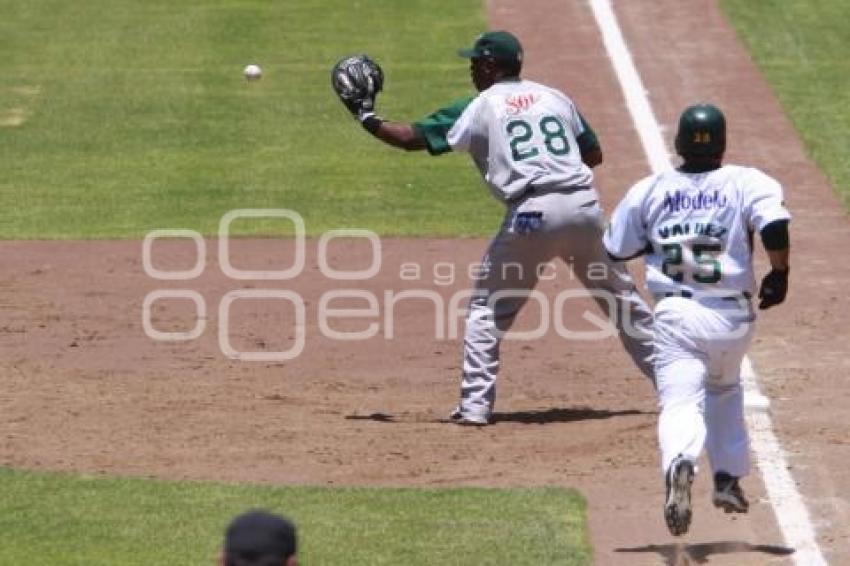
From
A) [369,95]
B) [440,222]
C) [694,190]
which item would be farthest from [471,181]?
[694,190]

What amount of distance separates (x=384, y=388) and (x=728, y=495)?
3.61m

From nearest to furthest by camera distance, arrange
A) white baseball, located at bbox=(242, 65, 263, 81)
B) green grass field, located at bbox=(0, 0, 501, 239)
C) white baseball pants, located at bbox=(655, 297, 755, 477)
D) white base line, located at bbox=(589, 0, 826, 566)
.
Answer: white baseball pants, located at bbox=(655, 297, 755, 477)
white base line, located at bbox=(589, 0, 826, 566)
green grass field, located at bbox=(0, 0, 501, 239)
white baseball, located at bbox=(242, 65, 263, 81)

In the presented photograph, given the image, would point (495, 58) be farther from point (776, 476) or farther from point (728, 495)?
point (728, 495)

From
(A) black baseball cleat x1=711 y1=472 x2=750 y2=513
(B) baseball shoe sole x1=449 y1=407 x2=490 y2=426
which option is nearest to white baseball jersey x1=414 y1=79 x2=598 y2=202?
(B) baseball shoe sole x1=449 y1=407 x2=490 y2=426

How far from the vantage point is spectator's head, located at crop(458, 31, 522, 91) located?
1130cm

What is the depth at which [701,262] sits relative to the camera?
350 inches

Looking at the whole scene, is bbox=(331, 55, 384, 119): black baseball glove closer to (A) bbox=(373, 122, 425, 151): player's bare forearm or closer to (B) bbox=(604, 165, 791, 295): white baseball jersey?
(A) bbox=(373, 122, 425, 151): player's bare forearm

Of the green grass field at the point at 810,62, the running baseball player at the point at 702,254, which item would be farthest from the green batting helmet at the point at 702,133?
the green grass field at the point at 810,62

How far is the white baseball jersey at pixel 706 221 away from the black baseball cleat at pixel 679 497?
817 mm

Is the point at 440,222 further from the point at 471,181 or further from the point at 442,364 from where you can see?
the point at 442,364

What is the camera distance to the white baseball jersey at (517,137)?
438 inches

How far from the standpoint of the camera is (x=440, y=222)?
55.2 ft

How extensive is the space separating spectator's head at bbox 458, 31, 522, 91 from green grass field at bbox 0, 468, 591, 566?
2.50 m

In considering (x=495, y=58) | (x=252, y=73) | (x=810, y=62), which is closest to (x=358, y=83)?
(x=495, y=58)
